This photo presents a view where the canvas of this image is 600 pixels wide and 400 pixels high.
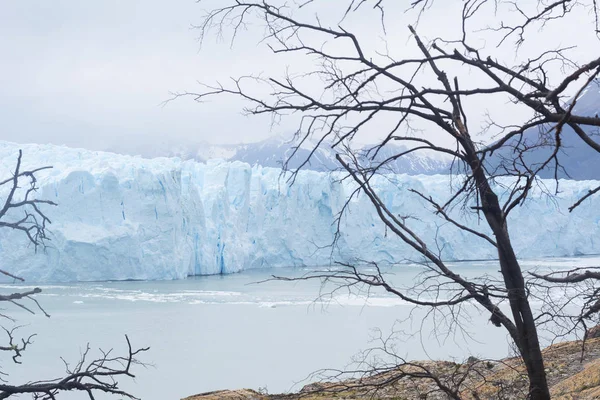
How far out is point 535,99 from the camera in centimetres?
204

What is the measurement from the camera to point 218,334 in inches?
621

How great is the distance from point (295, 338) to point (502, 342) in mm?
4901

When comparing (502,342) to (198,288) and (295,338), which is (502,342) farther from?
(198,288)

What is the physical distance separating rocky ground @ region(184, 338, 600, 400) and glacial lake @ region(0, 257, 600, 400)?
3463 millimetres

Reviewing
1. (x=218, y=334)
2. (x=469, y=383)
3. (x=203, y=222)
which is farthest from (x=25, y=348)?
(x=203, y=222)

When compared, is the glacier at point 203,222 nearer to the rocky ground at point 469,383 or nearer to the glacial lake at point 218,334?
the glacial lake at point 218,334

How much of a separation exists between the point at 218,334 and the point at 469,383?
41.4 ft

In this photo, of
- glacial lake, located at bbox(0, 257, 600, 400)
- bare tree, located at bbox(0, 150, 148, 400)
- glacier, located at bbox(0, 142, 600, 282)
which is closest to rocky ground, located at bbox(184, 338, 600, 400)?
bare tree, located at bbox(0, 150, 148, 400)

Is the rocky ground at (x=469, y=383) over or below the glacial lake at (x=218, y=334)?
over

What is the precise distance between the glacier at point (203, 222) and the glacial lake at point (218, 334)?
1741mm

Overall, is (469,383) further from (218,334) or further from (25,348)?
(218,334)

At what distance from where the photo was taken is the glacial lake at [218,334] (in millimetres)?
11805

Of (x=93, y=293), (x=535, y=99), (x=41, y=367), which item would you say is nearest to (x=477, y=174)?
(x=535, y=99)

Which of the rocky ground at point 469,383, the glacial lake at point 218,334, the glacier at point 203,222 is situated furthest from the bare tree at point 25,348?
the glacier at point 203,222
